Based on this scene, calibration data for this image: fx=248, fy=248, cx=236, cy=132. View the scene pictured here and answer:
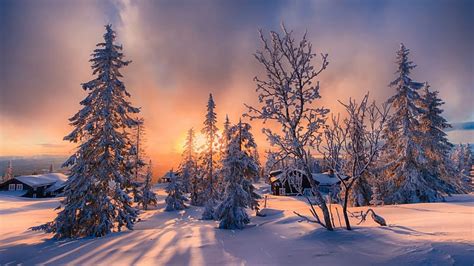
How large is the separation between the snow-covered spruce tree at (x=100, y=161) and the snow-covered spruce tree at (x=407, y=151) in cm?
2169

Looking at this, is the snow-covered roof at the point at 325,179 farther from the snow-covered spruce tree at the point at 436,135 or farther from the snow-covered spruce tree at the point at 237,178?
the snow-covered spruce tree at the point at 237,178

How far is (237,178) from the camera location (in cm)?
1905

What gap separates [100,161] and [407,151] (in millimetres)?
24672

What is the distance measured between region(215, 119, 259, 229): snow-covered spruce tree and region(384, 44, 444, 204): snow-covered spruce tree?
12570mm

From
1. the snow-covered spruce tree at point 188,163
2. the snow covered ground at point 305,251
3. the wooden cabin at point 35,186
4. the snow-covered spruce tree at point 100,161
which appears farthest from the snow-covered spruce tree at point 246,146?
the wooden cabin at point 35,186

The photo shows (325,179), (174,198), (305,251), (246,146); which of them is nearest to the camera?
(305,251)

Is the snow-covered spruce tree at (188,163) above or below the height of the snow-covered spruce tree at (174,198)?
above

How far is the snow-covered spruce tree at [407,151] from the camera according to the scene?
869 inches

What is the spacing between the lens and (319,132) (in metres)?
9.28

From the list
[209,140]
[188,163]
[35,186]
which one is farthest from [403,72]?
[35,186]

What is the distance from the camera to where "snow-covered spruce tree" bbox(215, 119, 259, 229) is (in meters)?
17.1

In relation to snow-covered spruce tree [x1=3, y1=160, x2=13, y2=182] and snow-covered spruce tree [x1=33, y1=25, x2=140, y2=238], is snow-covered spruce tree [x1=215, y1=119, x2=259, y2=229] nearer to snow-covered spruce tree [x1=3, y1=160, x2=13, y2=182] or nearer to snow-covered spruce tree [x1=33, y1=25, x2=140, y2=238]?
snow-covered spruce tree [x1=33, y1=25, x2=140, y2=238]

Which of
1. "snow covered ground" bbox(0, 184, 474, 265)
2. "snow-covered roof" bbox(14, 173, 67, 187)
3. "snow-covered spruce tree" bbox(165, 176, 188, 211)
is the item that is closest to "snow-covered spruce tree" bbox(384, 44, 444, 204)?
"snow covered ground" bbox(0, 184, 474, 265)

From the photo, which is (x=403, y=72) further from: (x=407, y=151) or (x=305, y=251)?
(x=305, y=251)
